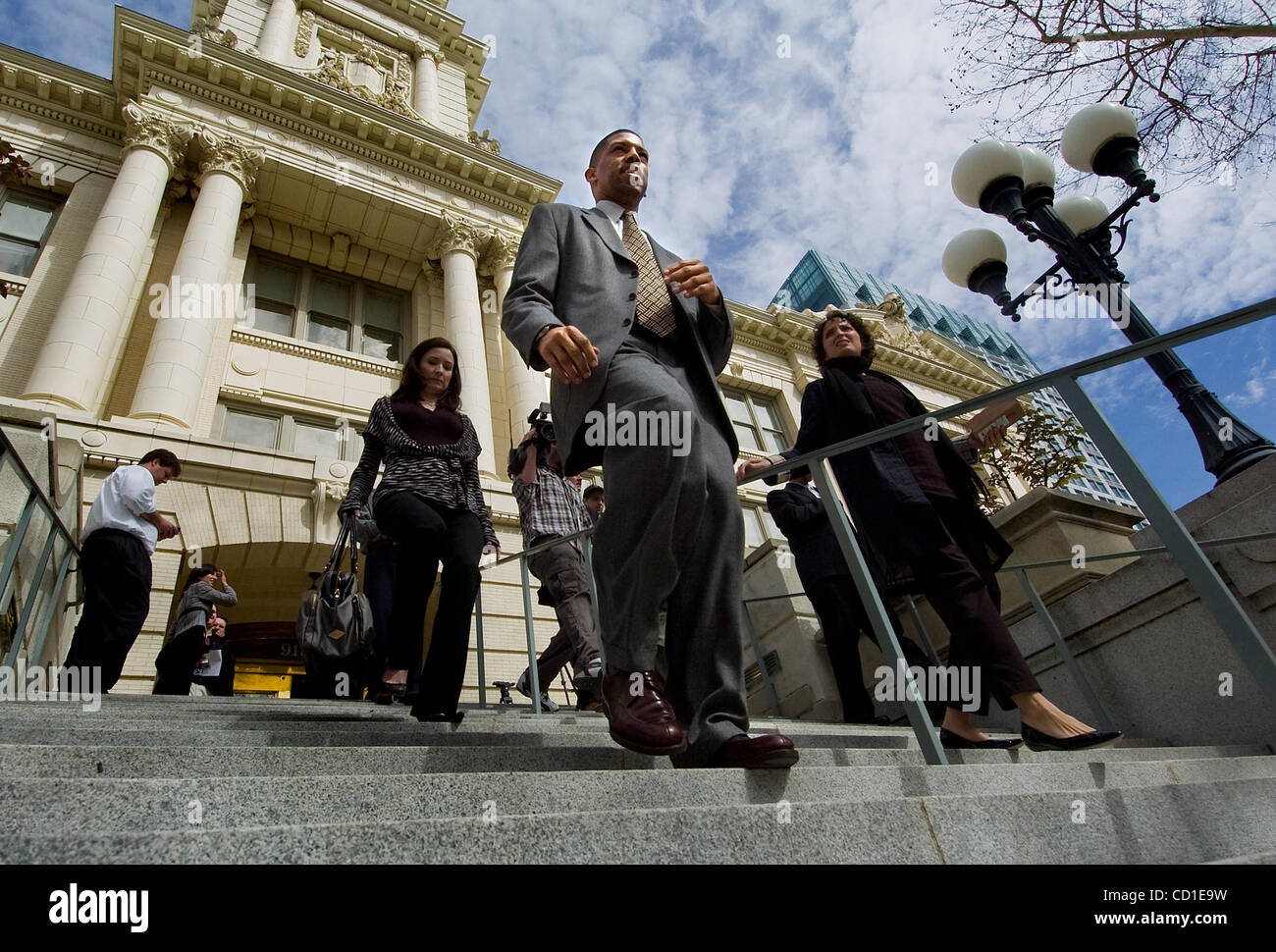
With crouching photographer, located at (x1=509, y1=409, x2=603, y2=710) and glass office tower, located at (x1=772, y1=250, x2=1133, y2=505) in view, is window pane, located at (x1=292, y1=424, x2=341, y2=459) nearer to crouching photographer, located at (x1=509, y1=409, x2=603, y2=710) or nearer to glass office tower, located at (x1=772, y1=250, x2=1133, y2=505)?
crouching photographer, located at (x1=509, y1=409, x2=603, y2=710)

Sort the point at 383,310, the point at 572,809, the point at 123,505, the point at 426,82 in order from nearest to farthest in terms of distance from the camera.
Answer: the point at 572,809, the point at 123,505, the point at 383,310, the point at 426,82

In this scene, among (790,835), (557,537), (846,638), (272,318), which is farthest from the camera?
(272,318)

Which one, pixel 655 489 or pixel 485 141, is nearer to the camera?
pixel 655 489

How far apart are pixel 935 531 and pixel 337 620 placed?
2.98 m

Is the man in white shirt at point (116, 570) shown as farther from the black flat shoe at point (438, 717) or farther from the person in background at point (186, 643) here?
the black flat shoe at point (438, 717)

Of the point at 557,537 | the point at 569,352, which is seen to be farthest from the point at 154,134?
the point at 569,352

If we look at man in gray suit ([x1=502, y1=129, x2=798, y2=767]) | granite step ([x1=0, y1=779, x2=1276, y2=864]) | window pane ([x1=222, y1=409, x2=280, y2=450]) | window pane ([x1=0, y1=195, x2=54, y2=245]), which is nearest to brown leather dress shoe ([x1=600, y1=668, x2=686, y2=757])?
man in gray suit ([x1=502, y1=129, x2=798, y2=767])

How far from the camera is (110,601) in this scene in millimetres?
4191

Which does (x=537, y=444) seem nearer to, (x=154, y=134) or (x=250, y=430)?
(x=250, y=430)

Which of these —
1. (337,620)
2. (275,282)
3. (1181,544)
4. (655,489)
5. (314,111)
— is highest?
(314,111)

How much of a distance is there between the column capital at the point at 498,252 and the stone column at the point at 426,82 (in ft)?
14.3

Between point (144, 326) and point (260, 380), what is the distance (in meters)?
1.82

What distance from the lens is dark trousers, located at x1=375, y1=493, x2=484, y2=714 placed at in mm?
2699
